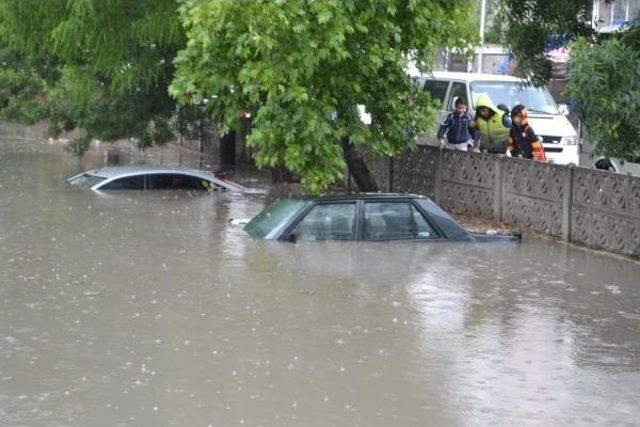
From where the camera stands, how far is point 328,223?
696 inches

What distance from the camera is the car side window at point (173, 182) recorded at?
81.6 ft

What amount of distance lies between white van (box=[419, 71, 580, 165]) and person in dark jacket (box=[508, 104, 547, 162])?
2.71 meters

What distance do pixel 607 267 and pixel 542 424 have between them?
26.6ft

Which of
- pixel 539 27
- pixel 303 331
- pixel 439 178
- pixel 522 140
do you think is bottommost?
pixel 303 331

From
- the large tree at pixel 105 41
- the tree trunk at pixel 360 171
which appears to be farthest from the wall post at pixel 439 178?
the large tree at pixel 105 41

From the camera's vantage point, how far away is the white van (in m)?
25.7

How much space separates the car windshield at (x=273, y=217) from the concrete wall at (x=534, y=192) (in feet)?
14.2

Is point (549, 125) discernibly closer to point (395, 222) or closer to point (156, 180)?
point (156, 180)

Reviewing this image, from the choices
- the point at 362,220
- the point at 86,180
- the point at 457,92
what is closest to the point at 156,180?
Result: the point at 86,180

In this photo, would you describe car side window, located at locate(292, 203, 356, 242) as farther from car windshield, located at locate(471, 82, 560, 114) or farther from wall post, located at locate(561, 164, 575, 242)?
car windshield, located at locate(471, 82, 560, 114)

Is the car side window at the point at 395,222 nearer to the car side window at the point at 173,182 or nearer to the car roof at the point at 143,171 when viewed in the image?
the car side window at the point at 173,182

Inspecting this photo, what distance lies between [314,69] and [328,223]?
2512mm

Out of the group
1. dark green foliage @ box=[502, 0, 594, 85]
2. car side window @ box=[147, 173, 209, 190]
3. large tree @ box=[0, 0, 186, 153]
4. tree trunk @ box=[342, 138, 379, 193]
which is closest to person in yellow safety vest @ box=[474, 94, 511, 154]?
tree trunk @ box=[342, 138, 379, 193]

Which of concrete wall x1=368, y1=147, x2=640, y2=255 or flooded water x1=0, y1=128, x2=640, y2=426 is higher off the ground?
concrete wall x1=368, y1=147, x2=640, y2=255
